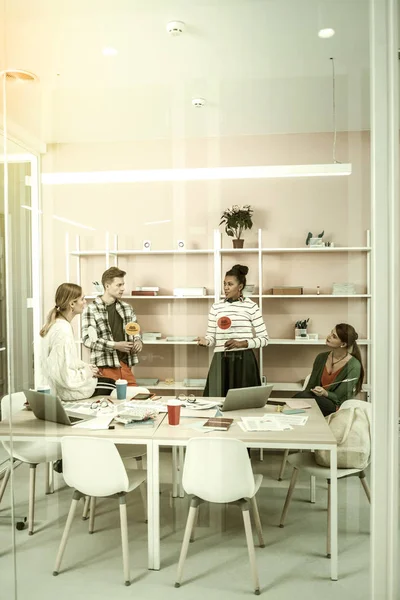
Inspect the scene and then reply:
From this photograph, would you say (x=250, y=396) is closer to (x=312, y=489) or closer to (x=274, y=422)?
(x=274, y=422)

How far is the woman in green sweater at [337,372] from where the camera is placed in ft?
6.36

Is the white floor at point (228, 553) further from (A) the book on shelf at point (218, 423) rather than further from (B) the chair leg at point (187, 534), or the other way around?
(A) the book on shelf at point (218, 423)

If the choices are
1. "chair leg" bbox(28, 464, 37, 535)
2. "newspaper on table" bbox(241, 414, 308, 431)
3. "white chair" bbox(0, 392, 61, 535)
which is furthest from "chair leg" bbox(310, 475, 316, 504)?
"chair leg" bbox(28, 464, 37, 535)

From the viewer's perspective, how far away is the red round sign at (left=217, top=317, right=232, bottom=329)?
1.92 meters

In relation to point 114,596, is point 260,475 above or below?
above

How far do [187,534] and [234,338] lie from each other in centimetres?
85

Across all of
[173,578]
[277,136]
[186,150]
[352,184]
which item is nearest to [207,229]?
[186,150]

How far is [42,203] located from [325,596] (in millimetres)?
2008

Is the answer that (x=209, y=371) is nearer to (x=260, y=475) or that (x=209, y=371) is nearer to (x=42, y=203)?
(x=260, y=475)

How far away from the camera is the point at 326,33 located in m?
1.95

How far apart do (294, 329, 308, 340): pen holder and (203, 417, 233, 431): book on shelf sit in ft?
1.45

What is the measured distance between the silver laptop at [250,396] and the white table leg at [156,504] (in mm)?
387

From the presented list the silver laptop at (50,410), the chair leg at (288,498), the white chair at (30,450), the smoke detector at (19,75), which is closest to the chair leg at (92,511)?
the white chair at (30,450)

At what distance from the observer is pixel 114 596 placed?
198cm
